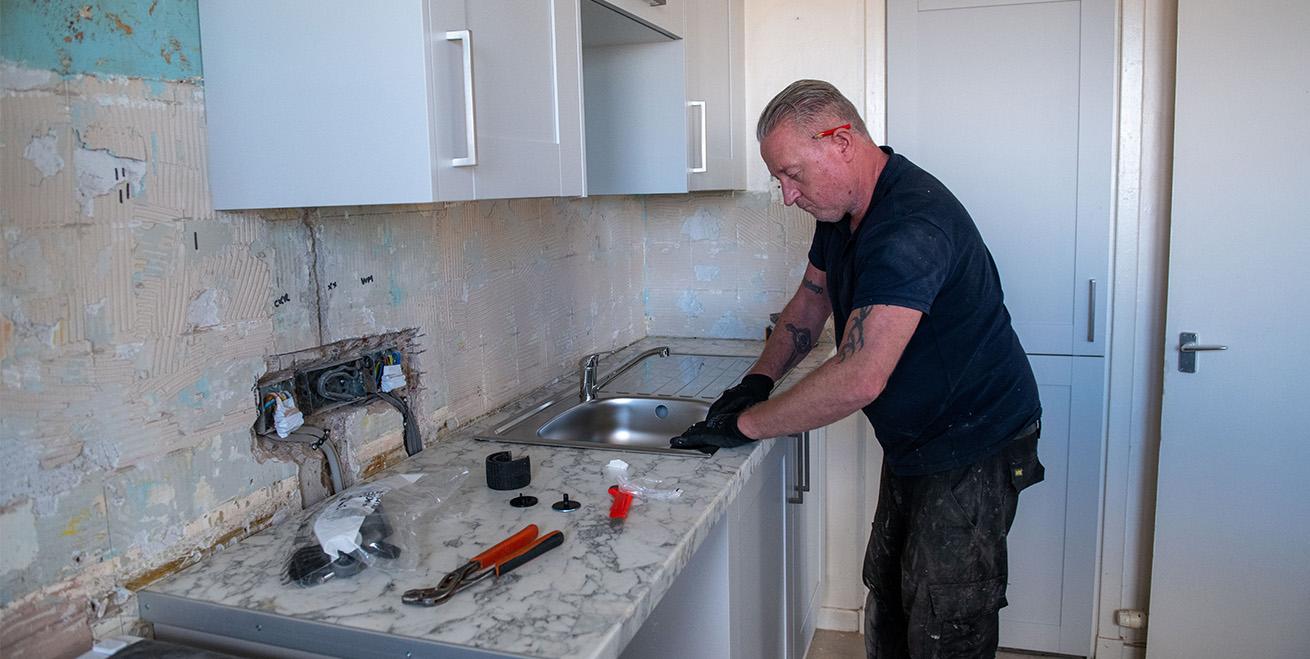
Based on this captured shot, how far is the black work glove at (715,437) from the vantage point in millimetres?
1888

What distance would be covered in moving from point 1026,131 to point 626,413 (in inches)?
59.0

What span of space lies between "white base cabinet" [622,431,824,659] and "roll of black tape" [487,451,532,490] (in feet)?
1.18

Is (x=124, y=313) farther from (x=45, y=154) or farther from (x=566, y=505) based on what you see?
(x=566, y=505)

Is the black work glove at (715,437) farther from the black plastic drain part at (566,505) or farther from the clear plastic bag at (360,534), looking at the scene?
the clear plastic bag at (360,534)

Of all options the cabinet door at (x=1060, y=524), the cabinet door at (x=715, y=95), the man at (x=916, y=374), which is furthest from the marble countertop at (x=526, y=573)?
the cabinet door at (x=1060, y=524)

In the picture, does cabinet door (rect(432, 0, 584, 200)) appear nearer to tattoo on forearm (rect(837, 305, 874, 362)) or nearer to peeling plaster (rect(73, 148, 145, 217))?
peeling plaster (rect(73, 148, 145, 217))

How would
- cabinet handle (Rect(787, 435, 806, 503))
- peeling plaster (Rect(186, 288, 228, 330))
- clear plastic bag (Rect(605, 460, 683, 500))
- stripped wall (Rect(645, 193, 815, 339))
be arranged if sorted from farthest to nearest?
stripped wall (Rect(645, 193, 815, 339)), cabinet handle (Rect(787, 435, 806, 503)), clear plastic bag (Rect(605, 460, 683, 500)), peeling plaster (Rect(186, 288, 228, 330))

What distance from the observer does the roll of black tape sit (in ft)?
5.51

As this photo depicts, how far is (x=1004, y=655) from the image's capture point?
306 centimetres

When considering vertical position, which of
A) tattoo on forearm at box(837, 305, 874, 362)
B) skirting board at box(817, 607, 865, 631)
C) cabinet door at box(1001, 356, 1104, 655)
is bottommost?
skirting board at box(817, 607, 865, 631)

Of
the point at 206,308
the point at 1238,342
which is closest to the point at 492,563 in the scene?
the point at 206,308

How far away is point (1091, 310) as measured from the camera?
111 inches

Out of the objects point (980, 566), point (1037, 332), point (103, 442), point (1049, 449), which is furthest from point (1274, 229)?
point (103, 442)

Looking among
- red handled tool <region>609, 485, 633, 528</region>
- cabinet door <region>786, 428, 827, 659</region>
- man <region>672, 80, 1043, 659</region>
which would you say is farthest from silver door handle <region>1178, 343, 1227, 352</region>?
red handled tool <region>609, 485, 633, 528</region>
